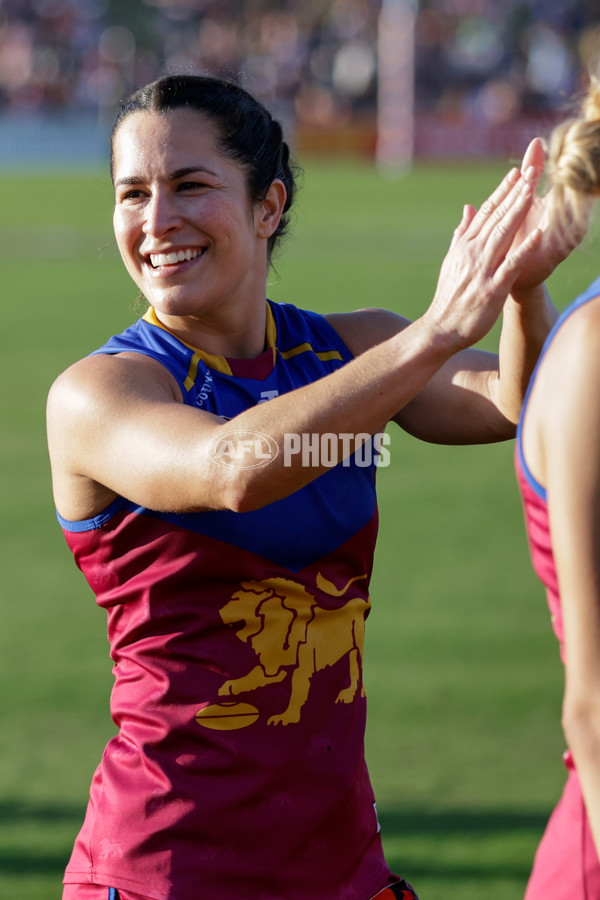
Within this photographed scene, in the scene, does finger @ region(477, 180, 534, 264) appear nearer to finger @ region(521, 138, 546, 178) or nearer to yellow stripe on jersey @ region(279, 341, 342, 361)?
finger @ region(521, 138, 546, 178)

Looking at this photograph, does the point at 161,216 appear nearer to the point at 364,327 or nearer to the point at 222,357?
the point at 222,357

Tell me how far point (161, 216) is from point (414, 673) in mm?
3594

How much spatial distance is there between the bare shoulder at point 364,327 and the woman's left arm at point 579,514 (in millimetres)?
1046

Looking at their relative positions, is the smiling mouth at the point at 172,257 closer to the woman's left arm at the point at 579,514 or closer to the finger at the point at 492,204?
the finger at the point at 492,204

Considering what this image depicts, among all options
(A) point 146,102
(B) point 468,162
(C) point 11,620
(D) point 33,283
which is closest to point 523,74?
(B) point 468,162

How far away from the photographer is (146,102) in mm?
2621

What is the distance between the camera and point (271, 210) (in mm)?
2824

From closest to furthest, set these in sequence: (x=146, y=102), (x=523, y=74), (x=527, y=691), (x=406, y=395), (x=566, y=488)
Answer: (x=566, y=488) < (x=406, y=395) < (x=146, y=102) < (x=527, y=691) < (x=523, y=74)

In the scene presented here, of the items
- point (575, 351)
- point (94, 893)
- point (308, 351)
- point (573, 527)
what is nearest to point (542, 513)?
point (573, 527)

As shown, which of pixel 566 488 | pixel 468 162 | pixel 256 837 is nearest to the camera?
pixel 566 488

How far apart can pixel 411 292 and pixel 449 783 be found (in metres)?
11.3

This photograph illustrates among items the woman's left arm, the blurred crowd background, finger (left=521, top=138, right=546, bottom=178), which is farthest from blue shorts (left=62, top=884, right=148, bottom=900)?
the blurred crowd background

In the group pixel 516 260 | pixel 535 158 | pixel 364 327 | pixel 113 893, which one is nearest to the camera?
pixel 516 260

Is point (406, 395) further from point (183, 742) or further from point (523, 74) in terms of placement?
point (523, 74)
